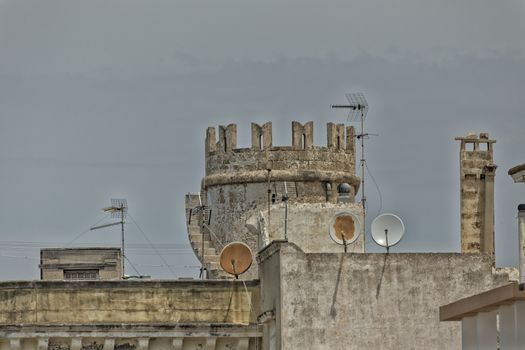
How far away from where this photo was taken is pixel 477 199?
173ft

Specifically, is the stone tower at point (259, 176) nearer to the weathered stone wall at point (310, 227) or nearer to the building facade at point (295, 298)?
the building facade at point (295, 298)

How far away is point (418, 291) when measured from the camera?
150ft

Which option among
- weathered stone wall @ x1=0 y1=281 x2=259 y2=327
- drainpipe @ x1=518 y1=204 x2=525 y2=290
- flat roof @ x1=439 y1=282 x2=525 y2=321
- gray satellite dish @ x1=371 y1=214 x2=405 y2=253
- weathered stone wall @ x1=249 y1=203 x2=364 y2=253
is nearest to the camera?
flat roof @ x1=439 y1=282 x2=525 y2=321

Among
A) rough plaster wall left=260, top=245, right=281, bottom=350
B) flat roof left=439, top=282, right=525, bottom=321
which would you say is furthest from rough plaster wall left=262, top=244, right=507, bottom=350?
flat roof left=439, top=282, right=525, bottom=321

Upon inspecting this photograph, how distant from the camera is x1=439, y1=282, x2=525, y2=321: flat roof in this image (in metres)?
32.0

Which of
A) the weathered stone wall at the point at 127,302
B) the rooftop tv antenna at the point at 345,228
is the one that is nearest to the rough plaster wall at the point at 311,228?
the weathered stone wall at the point at 127,302

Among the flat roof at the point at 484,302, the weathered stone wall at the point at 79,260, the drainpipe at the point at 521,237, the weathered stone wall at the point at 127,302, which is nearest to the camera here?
the flat roof at the point at 484,302

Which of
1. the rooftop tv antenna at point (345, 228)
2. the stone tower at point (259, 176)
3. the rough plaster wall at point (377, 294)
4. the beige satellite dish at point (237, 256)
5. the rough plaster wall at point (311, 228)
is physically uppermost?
the stone tower at point (259, 176)

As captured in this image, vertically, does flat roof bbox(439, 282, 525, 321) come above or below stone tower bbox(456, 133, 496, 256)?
below

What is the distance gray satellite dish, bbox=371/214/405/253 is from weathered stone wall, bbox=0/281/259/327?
4558 millimetres

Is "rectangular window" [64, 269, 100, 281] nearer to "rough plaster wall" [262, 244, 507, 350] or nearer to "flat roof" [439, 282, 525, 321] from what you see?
"rough plaster wall" [262, 244, 507, 350]

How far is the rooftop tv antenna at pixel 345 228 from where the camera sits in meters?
46.7

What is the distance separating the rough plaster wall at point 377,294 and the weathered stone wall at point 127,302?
3.81m

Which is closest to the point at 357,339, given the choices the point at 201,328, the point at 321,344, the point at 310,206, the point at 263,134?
the point at 321,344
